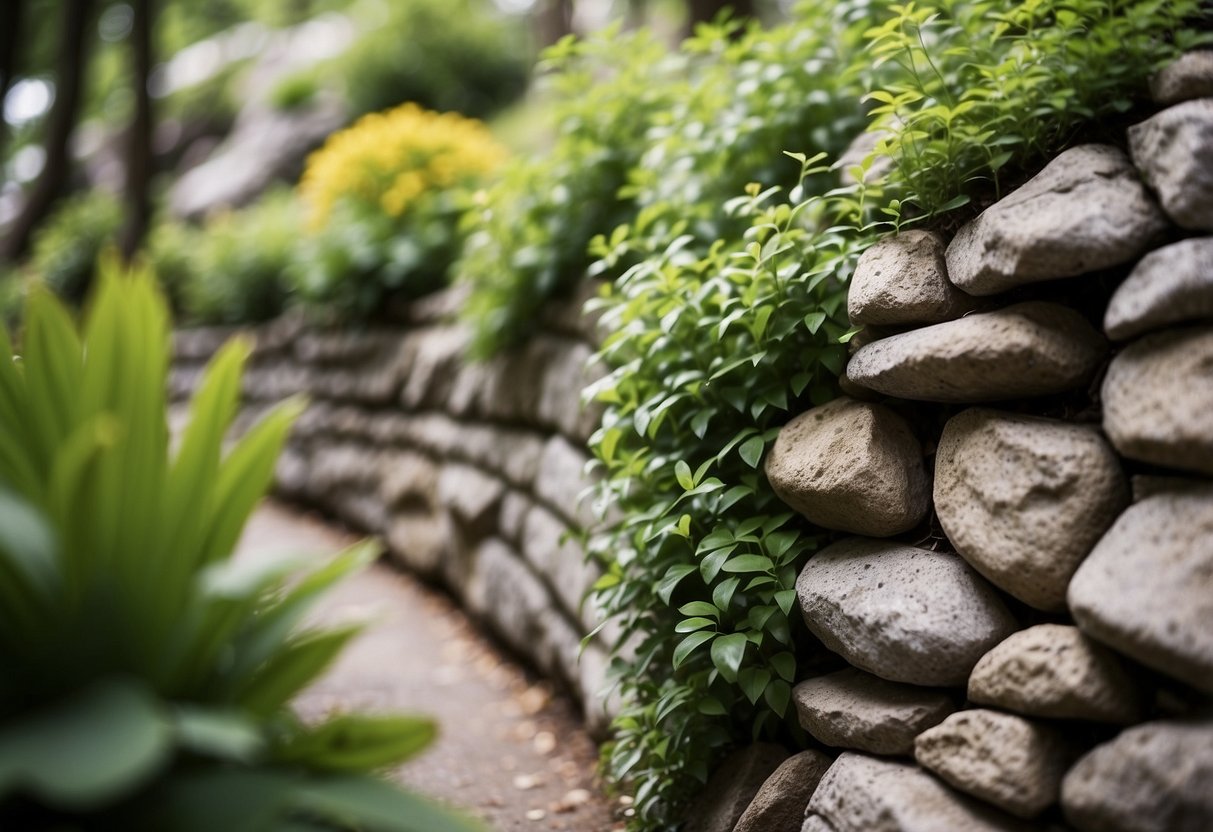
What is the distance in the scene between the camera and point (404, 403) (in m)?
5.01

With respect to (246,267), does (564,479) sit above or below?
below

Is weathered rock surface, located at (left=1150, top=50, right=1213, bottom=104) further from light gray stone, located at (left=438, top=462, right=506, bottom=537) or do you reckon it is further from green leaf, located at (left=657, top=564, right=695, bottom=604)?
light gray stone, located at (left=438, top=462, right=506, bottom=537)

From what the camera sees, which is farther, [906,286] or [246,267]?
[246,267]

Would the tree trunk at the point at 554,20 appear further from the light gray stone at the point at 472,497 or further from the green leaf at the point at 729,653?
the green leaf at the point at 729,653

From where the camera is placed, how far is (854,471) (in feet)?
6.07

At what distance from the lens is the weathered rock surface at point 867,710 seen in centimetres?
168

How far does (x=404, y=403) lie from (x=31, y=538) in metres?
4.00

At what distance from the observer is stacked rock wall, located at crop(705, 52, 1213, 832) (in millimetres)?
1384

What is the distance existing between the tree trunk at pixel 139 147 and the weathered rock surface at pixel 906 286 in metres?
8.95

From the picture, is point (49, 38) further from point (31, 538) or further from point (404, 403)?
point (31, 538)

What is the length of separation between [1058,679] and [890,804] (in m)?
0.38

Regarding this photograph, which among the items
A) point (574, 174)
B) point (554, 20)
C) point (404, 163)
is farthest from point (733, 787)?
point (554, 20)

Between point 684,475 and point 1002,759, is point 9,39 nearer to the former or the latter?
point 684,475

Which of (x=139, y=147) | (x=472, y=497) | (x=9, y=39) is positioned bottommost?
(x=472, y=497)
